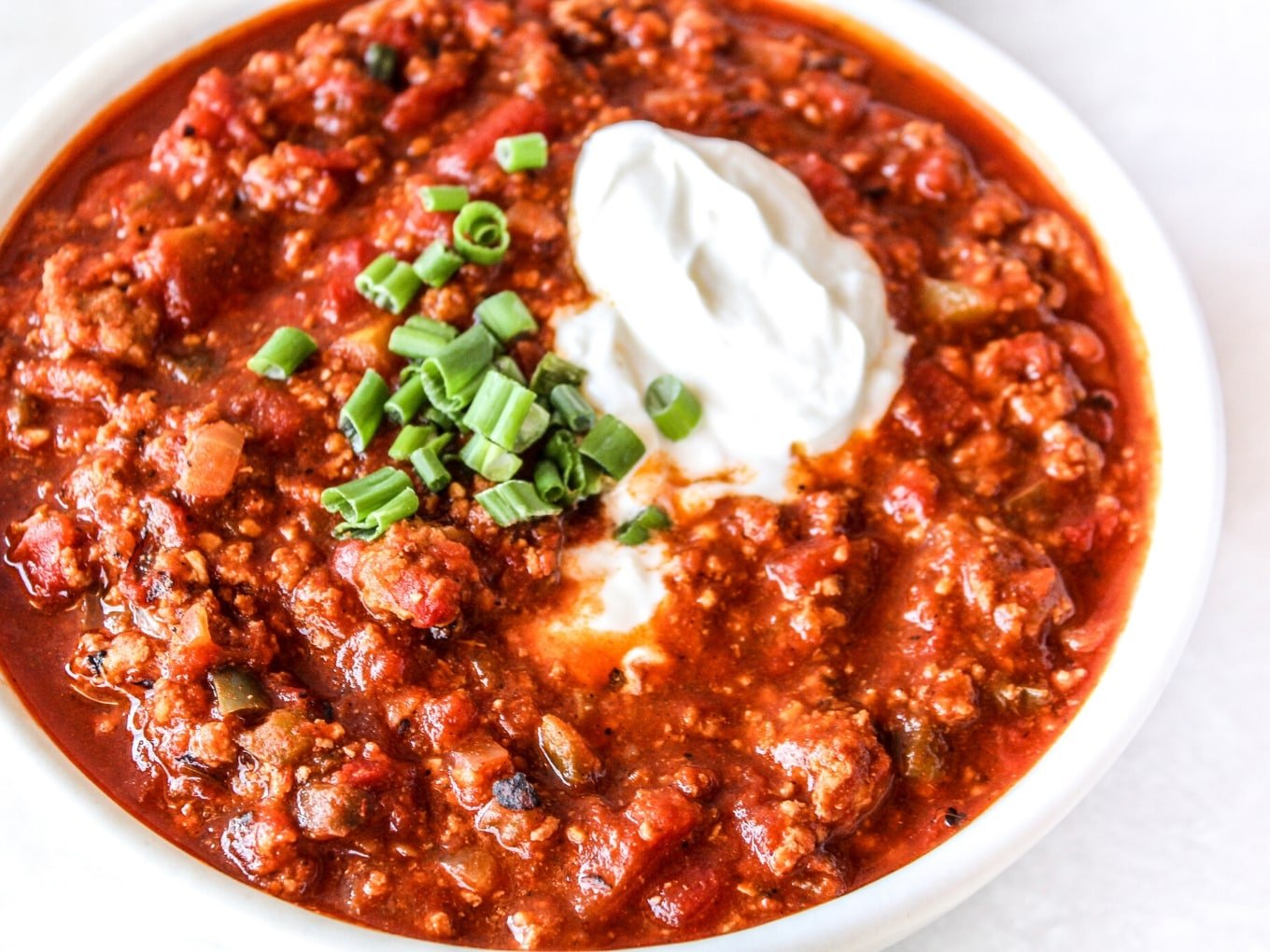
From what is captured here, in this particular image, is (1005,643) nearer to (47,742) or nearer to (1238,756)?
(1238,756)

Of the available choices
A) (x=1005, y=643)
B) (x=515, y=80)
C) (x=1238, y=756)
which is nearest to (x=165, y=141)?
(x=515, y=80)

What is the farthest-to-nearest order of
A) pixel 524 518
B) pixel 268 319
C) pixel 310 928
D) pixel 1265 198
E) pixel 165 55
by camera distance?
1. pixel 1265 198
2. pixel 165 55
3. pixel 268 319
4. pixel 524 518
5. pixel 310 928

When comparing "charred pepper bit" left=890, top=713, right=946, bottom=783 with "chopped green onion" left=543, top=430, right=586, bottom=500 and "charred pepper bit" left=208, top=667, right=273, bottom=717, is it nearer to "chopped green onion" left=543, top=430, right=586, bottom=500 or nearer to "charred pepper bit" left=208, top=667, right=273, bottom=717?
"chopped green onion" left=543, top=430, right=586, bottom=500

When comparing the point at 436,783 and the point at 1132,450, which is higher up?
the point at 436,783

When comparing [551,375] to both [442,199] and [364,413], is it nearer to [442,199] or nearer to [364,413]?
[364,413]

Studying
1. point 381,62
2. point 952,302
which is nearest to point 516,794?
point 952,302

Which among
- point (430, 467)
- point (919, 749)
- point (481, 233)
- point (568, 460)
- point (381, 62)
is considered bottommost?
point (919, 749)

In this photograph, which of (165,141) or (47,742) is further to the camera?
(165,141)
